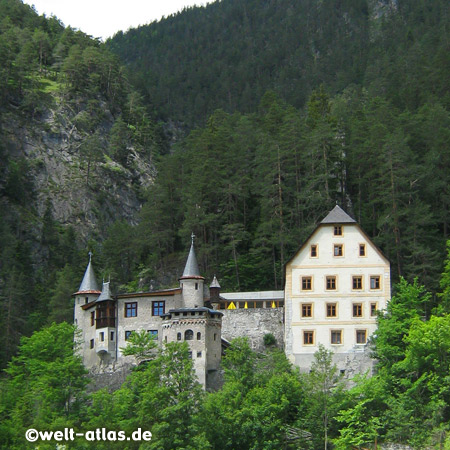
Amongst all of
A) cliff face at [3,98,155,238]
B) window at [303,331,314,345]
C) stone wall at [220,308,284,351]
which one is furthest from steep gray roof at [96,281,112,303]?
cliff face at [3,98,155,238]

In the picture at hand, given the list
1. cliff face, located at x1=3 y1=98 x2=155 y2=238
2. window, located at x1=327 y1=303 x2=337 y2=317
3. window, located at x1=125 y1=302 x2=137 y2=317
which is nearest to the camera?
window, located at x1=327 y1=303 x2=337 y2=317

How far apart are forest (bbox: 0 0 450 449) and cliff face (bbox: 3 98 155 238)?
1.01 ft

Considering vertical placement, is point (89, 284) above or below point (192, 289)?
above

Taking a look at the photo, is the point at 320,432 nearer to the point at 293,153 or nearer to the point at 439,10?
the point at 293,153

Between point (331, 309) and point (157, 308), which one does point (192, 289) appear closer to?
point (157, 308)

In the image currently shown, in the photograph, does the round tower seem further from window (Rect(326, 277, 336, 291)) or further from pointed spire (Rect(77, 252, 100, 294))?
pointed spire (Rect(77, 252, 100, 294))

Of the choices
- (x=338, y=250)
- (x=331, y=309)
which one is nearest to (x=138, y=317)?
(x=331, y=309)

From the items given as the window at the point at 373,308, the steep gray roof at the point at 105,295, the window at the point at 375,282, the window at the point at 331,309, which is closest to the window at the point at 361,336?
the window at the point at 373,308

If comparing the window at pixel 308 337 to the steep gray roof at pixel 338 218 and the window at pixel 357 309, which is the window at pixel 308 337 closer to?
the window at pixel 357 309

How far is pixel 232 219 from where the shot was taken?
77250mm

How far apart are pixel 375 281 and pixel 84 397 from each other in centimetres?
2072

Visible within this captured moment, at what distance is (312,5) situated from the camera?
647 ft

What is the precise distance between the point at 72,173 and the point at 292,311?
60534 mm

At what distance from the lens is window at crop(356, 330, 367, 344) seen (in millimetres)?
60594
